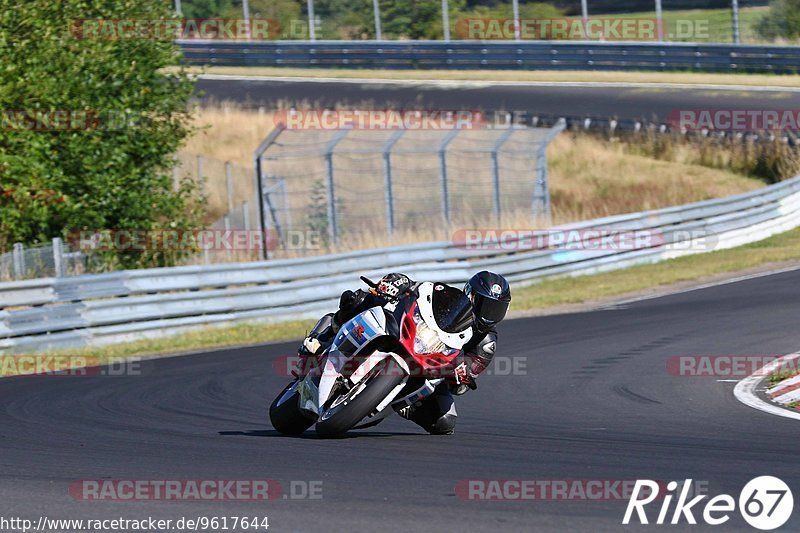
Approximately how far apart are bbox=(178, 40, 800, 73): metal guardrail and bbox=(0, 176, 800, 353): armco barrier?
12.6 m

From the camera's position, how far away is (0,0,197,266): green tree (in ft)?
62.1

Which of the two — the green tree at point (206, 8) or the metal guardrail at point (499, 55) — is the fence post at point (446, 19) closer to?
the metal guardrail at point (499, 55)

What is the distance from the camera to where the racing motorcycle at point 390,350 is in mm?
7492

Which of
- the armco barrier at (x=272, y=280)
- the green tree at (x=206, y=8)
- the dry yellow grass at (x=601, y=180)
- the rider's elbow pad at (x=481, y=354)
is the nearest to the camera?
the rider's elbow pad at (x=481, y=354)

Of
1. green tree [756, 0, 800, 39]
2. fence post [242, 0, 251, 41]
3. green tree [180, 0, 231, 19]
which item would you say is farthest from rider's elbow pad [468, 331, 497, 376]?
green tree [180, 0, 231, 19]

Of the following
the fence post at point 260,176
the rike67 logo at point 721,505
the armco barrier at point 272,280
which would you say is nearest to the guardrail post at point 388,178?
the fence post at point 260,176

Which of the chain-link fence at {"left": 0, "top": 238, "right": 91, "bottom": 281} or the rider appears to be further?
the chain-link fence at {"left": 0, "top": 238, "right": 91, "bottom": 281}

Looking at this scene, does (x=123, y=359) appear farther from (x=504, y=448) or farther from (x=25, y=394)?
(x=504, y=448)

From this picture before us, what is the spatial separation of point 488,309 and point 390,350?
25.6 inches

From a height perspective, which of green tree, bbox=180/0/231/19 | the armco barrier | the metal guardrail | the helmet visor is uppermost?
green tree, bbox=180/0/231/19

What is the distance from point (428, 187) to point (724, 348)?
14.2m

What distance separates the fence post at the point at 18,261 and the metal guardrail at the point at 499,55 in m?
23.9

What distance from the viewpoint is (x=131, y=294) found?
16.4 meters

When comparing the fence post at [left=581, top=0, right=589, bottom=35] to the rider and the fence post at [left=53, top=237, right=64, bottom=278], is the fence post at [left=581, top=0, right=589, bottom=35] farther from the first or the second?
the rider
